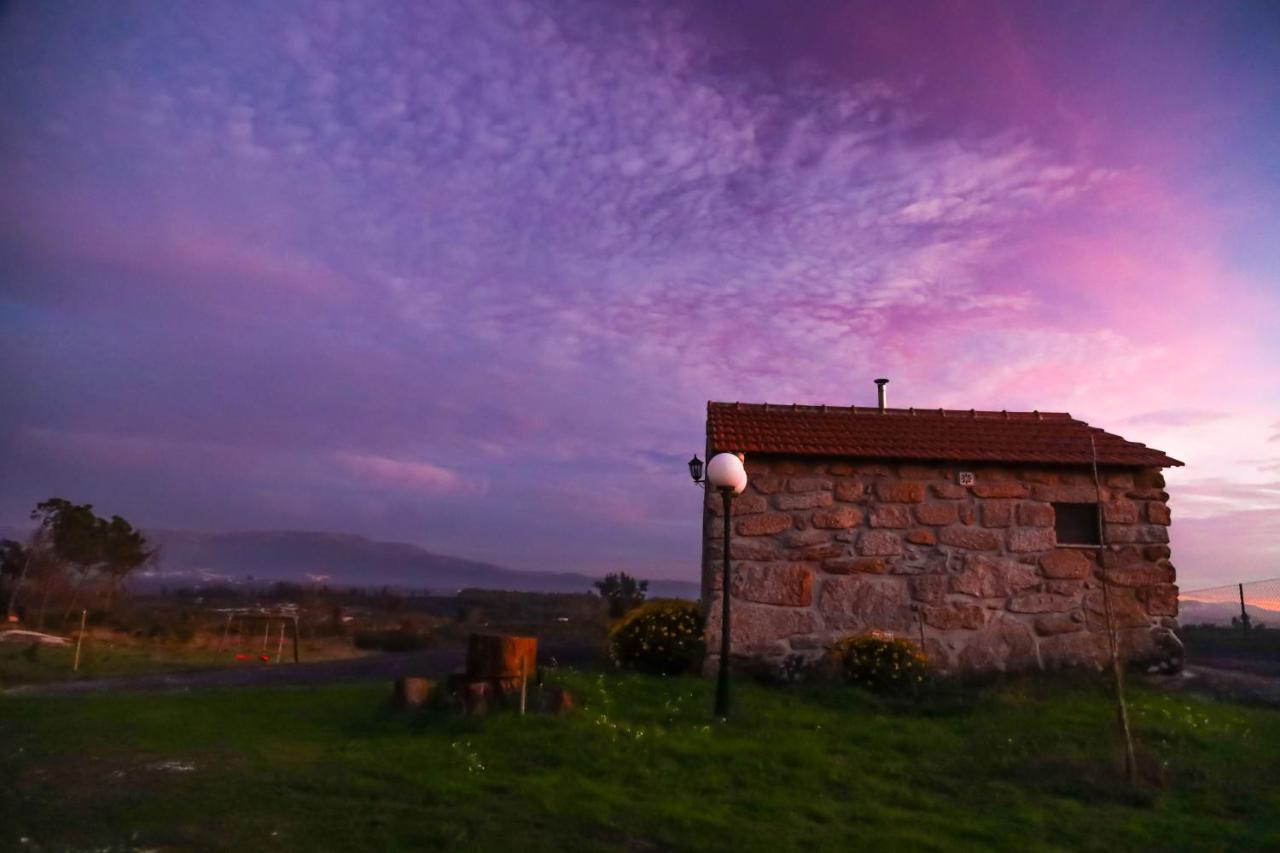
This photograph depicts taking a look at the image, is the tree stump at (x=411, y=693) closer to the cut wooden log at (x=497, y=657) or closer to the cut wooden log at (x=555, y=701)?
the cut wooden log at (x=497, y=657)

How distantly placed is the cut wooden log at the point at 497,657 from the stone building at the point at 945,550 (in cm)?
358

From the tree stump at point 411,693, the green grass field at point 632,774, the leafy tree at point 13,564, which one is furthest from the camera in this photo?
the leafy tree at point 13,564

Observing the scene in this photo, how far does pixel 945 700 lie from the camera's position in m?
11.3

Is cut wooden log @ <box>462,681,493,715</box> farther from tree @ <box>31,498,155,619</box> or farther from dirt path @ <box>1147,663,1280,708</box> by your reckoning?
tree @ <box>31,498,155,619</box>

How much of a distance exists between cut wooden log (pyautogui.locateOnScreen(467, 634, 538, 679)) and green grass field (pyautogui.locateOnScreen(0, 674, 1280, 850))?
2.47ft

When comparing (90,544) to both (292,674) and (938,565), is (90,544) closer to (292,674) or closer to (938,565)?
(292,674)

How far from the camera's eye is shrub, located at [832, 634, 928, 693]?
11.9 m

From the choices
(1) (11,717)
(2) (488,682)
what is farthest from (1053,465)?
(1) (11,717)

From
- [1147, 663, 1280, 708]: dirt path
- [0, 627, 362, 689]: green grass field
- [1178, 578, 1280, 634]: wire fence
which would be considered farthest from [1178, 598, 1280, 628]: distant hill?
[0, 627, 362, 689]: green grass field

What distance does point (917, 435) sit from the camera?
46.0ft

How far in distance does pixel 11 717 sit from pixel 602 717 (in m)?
6.44

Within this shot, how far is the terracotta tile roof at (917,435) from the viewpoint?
13.3 m

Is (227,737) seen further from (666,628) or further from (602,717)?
(666,628)

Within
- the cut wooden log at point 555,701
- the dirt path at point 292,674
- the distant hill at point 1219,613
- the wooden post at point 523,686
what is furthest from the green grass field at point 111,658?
the distant hill at point 1219,613
